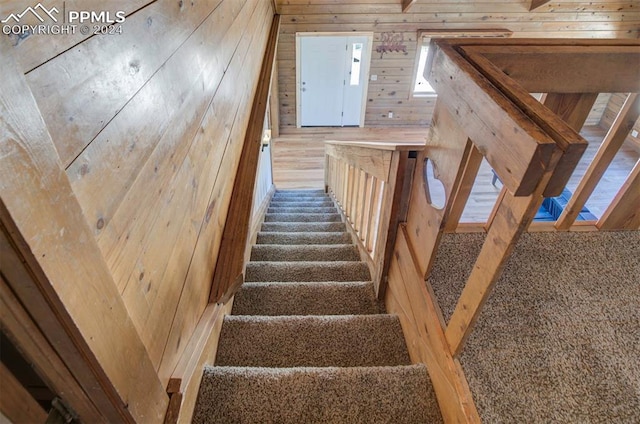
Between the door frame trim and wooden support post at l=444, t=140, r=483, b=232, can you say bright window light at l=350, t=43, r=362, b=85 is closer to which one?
the door frame trim

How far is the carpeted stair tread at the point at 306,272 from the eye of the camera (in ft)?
6.25

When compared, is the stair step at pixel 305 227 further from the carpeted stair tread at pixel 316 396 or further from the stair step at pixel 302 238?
the carpeted stair tread at pixel 316 396

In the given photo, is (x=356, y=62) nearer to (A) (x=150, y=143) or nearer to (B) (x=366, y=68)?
(B) (x=366, y=68)

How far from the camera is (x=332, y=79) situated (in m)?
5.94

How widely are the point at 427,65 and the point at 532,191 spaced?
60cm

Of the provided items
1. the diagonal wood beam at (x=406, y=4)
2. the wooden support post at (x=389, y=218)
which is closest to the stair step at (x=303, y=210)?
the wooden support post at (x=389, y=218)

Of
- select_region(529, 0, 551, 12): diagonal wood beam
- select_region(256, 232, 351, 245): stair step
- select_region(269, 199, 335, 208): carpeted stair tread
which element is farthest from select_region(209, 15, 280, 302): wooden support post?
select_region(529, 0, 551, 12): diagonal wood beam

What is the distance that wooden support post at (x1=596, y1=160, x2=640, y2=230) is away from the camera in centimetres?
131

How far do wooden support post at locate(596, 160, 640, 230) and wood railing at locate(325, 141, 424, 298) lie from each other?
2.98 feet

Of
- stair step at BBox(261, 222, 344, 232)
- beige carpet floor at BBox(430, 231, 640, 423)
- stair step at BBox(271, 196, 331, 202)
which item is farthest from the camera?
stair step at BBox(271, 196, 331, 202)

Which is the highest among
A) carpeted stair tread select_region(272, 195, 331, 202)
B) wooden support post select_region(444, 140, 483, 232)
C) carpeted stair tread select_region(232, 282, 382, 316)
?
wooden support post select_region(444, 140, 483, 232)

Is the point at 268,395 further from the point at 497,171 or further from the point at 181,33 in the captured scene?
the point at 181,33

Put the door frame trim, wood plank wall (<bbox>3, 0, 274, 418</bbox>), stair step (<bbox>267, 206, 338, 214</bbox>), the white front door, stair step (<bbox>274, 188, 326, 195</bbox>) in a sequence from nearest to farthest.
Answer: wood plank wall (<bbox>3, 0, 274, 418</bbox>) < stair step (<bbox>267, 206, 338, 214</bbox>) < stair step (<bbox>274, 188, 326, 195</bbox>) < the door frame trim < the white front door

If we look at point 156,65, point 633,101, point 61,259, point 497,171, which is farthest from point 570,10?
point 61,259
